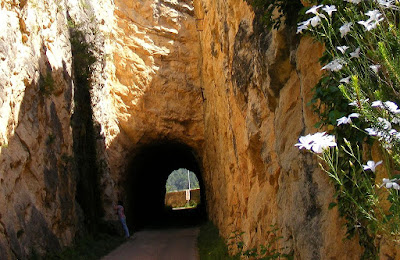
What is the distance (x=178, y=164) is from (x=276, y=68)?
22784 millimetres

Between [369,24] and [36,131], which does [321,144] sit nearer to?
[369,24]

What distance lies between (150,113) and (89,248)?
675 cm

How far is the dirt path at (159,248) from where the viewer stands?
11.1 metres

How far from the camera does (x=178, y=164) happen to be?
28.5 meters

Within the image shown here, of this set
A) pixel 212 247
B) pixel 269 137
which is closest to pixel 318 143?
pixel 269 137

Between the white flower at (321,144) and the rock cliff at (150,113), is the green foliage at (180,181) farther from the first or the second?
the white flower at (321,144)

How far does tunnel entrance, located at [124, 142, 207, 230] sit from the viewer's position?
1919cm

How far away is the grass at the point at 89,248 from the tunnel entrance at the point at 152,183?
4.26 m

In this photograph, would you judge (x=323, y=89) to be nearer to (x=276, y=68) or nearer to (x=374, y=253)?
(x=374, y=253)

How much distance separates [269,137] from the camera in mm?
6934

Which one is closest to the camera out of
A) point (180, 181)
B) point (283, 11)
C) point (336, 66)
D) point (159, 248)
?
point (336, 66)

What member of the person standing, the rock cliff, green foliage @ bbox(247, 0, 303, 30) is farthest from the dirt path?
green foliage @ bbox(247, 0, 303, 30)

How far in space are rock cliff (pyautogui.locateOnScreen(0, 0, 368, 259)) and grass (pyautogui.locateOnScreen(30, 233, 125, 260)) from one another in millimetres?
256

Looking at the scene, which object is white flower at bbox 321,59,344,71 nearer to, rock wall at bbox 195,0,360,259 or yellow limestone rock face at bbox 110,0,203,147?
rock wall at bbox 195,0,360,259
